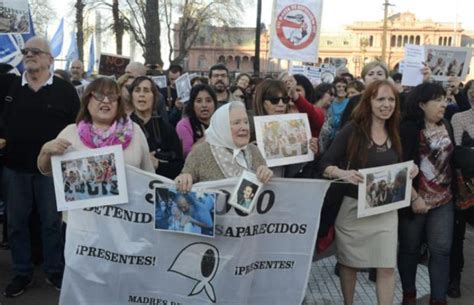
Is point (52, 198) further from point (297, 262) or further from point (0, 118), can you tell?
point (297, 262)

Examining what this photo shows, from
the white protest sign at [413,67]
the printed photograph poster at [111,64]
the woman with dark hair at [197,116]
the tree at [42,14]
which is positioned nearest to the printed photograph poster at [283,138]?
the woman with dark hair at [197,116]

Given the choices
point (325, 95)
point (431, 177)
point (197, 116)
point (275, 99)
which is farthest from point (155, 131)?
point (325, 95)

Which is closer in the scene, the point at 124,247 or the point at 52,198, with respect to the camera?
the point at 124,247

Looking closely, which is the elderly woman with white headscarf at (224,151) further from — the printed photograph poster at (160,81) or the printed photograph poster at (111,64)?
the printed photograph poster at (111,64)

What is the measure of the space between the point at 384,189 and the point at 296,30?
14.2ft

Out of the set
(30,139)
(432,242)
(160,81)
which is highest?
(160,81)

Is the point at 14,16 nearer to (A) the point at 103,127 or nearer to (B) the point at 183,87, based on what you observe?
(B) the point at 183,87

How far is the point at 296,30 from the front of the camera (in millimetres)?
7754

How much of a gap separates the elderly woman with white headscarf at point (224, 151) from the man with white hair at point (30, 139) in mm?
1673

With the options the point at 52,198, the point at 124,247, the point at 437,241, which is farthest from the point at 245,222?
the point at 52,198

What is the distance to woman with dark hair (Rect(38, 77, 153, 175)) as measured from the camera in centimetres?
A: 384

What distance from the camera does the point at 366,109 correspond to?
4062 mm

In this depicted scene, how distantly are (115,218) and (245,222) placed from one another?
0.83m

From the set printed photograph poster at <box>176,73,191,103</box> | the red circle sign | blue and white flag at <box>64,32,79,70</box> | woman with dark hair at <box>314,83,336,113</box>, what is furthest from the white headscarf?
blue and white flag at <box>64,32,79,70</box>
